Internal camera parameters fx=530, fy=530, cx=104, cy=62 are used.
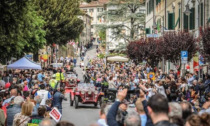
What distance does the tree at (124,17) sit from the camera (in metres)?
72.6

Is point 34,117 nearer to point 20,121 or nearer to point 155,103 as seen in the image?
point 20,121

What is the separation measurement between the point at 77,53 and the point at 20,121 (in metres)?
119

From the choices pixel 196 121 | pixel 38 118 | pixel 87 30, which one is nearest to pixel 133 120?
pixel 196 121

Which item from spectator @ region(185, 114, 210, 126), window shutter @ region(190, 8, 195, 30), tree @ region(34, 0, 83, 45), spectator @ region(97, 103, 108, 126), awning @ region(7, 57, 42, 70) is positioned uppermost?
tree @ region(34, 0, 83, 45)

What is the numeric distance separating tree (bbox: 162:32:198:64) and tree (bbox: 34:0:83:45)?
95.6 feet

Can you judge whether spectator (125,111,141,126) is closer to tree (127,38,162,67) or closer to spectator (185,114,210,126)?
spectator (185,114,210,126)

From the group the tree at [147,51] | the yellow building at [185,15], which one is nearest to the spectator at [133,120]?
the yellow building at [185,15]

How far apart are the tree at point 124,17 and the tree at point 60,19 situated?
5868 mm

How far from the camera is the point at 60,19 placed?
211ft

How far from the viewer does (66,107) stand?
28.7 metres

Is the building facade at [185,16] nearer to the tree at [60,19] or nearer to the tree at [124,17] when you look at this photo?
the tree at [60,19]

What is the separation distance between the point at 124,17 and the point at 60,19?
12431 millimetres

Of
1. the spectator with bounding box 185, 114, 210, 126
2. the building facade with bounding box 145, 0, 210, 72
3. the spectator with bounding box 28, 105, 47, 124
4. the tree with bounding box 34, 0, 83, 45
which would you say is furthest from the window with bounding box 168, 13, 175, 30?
the spectator with bounding box 185, 114, 210, 126

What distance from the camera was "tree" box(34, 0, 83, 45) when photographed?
205 ft
